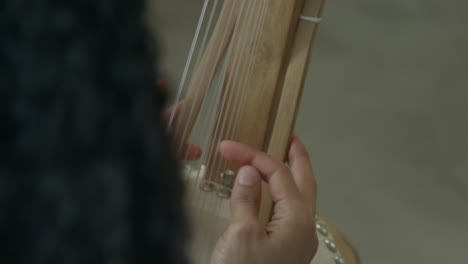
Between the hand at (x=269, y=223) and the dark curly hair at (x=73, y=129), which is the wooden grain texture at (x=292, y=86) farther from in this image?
the dark curly hair at (x=73, y=129)

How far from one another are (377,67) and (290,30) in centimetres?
123

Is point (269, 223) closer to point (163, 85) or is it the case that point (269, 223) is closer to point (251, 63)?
point (251, 63)

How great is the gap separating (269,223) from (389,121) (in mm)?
1167

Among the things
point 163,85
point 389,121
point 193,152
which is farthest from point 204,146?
point 389,121

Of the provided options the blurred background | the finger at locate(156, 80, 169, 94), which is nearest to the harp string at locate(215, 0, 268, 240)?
the finger at locate(156, 80, 169, 94)

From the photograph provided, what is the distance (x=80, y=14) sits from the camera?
0.48 feet

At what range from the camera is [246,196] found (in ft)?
1.91

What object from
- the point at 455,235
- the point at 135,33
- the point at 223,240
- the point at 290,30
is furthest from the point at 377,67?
the point at 135,33

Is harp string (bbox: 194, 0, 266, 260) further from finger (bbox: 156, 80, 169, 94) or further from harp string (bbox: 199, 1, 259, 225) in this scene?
finger (bbox: 156, 80, 169, 94)

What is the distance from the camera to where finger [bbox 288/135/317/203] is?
0.65 meters

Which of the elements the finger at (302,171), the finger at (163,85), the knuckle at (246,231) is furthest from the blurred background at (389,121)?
the finger at (163,85)

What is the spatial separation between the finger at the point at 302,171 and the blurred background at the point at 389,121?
0.82 meters

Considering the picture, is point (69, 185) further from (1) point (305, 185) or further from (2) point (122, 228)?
(1) point (305, 185)

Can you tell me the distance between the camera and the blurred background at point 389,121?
155 centimetres
